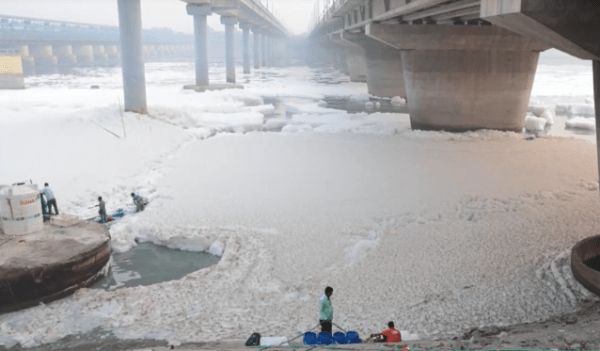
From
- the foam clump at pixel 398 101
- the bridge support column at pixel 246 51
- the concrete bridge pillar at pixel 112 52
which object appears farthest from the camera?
the concrete bridge pillar at pixel 112 52

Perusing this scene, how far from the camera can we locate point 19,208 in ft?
32.3

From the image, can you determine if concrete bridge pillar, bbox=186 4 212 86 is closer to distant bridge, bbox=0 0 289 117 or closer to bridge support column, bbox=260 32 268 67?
distant bridge, bbox=0 0 289 117

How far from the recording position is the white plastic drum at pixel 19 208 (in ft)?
32.1

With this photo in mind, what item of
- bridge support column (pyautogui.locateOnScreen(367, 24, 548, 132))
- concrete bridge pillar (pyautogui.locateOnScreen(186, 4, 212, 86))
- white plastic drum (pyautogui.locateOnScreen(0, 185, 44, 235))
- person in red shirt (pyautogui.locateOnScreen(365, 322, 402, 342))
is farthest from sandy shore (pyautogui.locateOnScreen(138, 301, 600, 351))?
concrete bridge pillar (pyautogui.locateOnScreen(186, 4, 212, 86))

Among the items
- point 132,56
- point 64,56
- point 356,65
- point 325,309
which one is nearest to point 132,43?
point 132,56

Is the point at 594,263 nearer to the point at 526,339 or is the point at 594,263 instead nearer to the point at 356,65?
the point at 526,339

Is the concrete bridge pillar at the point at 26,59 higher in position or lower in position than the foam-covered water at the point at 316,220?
higher

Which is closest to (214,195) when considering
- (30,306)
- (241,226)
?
(241,226)

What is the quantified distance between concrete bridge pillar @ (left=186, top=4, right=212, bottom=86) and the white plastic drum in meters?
35.3

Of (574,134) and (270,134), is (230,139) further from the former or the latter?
(574,134)

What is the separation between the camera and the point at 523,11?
8.32m

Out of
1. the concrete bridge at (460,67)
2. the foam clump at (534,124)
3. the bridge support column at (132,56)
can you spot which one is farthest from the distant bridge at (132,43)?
the foam clump at (534,124)

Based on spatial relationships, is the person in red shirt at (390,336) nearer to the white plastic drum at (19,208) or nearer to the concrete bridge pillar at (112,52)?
the white plastic drum at (19,208)

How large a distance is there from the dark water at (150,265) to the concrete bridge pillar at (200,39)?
34434 millimetres
